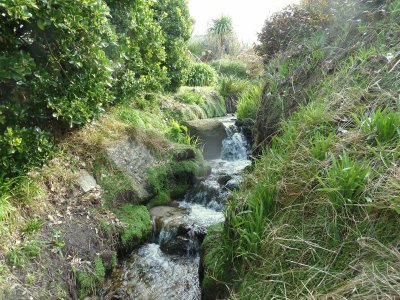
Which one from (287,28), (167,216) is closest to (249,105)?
(287,28)

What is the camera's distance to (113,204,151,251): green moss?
4.39 meters

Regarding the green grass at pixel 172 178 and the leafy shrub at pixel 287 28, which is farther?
the leafy shrub at pixel 287 28

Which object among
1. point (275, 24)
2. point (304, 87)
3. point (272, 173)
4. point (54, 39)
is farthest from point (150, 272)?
point (275, 24)

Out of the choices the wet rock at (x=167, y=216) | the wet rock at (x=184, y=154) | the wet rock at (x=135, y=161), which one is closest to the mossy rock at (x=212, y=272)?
the wet rock at (x=167, y=216)

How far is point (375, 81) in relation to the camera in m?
3.56

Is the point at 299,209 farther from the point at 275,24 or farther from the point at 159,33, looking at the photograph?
the point at 275,24

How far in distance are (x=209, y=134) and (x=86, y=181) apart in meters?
4.29

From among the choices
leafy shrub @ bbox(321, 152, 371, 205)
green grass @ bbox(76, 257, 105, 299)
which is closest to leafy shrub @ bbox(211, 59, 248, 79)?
green grass @ bbox(76, 257, 105, 299)

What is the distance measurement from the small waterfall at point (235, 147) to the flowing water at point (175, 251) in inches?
76.4

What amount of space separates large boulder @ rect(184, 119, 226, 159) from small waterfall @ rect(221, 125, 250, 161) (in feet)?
0.46

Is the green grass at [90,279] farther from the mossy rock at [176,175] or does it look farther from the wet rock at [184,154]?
the wet rock at [184,154]

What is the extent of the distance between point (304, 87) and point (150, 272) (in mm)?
3673

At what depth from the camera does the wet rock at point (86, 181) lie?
14.6 ft

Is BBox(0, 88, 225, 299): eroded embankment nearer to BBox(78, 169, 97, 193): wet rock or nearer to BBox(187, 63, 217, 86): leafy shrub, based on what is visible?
BBox(78, 169, 97, 193): wet rock
